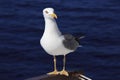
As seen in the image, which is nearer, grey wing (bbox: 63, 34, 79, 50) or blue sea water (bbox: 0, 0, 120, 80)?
grey wing (bbox: 63, 34, 79, 50)

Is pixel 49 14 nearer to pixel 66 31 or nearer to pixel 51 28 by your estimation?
pixel 51 28

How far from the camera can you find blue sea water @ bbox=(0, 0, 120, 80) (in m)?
20.6

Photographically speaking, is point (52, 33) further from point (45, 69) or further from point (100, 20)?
point (100, 20)

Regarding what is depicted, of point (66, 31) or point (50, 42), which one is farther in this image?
point (66, 31)

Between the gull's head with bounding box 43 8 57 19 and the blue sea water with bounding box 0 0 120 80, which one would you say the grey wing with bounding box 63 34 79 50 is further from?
the blue sea water with bounding box 0 0 120 80

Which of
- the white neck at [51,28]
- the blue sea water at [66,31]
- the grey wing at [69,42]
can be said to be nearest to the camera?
the white neck at [51,28]

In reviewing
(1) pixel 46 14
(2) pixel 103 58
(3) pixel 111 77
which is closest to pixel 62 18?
(2) pixel 103 58

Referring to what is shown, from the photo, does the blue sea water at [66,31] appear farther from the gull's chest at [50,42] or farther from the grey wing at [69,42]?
the gull's chest at [50,42]

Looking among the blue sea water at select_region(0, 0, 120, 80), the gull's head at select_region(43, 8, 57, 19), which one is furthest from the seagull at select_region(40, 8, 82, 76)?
the blue sea water at select_region(0, 0, 120, 80)

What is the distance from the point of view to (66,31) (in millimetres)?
24312

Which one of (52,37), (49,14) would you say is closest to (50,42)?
(52,37)

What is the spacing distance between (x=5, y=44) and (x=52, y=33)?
1586 cm

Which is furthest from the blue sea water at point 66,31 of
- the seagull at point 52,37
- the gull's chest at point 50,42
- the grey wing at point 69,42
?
the gull's chest at point 50,42

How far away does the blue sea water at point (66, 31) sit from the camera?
67.6 ft
